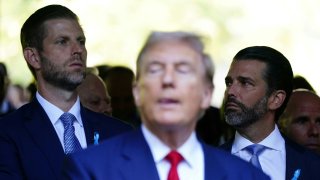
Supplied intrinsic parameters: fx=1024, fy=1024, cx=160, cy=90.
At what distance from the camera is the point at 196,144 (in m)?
3.95

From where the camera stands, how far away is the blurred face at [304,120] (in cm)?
661

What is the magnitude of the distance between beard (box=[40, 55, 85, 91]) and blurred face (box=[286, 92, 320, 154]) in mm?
1806

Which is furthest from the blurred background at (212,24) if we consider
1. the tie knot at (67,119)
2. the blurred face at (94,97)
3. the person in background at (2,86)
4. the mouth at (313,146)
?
the tie knot at (67,119)

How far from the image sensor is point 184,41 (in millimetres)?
3904

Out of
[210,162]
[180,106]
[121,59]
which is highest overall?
[180,106]

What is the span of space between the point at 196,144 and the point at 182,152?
0.11 metres

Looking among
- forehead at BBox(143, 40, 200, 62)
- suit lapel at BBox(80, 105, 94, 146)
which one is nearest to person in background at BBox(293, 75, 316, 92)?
suit lapel at BBox(80, 105, 94, 146)

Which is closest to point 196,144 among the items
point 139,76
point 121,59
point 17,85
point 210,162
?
point 210,162

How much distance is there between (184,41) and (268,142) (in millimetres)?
1972

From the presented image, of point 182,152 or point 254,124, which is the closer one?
point 182,152

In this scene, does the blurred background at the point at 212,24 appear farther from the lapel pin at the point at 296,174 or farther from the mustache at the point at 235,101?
the lapel pin at the point at 296,174

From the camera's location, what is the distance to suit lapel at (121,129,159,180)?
383 centimetres

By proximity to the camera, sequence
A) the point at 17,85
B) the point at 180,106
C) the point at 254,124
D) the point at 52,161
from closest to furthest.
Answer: the point at 180,106
the point at 52,161
the point at 254,124
the point at 17,85

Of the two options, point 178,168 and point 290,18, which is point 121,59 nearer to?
point 290,18
